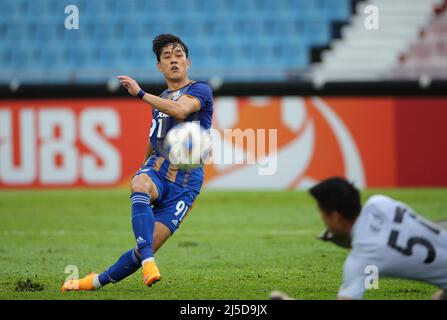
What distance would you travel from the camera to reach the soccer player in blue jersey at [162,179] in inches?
233

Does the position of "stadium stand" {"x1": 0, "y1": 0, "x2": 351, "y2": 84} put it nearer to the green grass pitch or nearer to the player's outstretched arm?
the green grass pitch

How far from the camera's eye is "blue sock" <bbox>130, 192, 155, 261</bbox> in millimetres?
5879

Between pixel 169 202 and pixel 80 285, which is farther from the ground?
pixel 169 202

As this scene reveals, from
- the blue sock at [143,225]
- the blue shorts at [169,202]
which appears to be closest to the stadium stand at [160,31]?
the blue shorts at [169,202]

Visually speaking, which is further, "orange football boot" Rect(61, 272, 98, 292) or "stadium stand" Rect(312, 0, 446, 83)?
"stadium stand" Rect(312, 0, 446, 83)

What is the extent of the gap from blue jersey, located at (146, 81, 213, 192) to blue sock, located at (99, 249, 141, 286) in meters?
0.68

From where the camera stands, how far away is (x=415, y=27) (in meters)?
18.1

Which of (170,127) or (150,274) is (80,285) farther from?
(170,127)

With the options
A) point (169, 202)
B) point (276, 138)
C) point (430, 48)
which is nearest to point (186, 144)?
point (169, 202)

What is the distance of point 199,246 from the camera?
9172mm

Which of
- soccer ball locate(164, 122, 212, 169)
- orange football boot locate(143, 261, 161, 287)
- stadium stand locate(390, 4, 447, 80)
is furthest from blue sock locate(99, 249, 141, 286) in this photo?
stadium stand locate(390, 4, 447, 80)

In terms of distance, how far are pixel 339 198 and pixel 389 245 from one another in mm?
389
